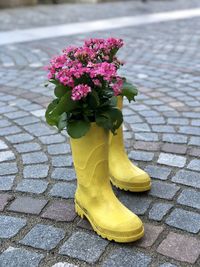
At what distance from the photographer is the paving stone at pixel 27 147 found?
3.09m

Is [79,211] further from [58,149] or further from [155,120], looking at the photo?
[155,120]

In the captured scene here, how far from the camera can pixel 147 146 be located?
10.3 feet

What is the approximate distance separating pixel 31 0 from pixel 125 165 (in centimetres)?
1079

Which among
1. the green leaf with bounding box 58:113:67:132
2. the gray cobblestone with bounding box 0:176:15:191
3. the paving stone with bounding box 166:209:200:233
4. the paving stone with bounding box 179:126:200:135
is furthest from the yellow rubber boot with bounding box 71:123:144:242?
the paving stone with bounding box 179:126:200:135

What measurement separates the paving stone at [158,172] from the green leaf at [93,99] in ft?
2.75

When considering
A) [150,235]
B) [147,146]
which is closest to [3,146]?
[147,146]

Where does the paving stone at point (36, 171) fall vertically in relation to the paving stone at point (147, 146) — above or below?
above

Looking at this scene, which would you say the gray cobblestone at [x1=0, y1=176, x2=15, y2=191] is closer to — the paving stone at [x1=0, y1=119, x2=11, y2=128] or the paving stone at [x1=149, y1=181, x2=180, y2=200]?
the paving stone at [x1=149, y1=181, x2=180, y2=200]

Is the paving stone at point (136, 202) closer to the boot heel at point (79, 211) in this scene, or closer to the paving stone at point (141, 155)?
the boot heel at point (79, 211)

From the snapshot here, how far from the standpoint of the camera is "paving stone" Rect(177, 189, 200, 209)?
7.84 feet

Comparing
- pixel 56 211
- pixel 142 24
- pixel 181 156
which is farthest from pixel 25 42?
pixel 56 211

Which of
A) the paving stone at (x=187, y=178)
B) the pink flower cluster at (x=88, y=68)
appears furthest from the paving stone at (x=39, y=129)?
the pink flower cluster at (x=88, y=68)

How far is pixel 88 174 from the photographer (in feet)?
7.14

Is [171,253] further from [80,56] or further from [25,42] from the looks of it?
[25,42]
